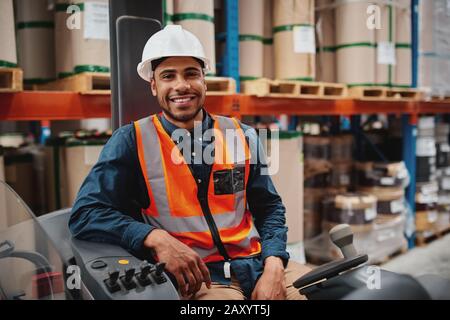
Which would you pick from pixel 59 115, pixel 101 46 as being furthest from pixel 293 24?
pixel 59 115

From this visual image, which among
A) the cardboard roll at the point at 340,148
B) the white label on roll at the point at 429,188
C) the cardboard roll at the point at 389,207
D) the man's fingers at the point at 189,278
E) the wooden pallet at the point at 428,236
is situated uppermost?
the cardboard roll at the point at 340,148

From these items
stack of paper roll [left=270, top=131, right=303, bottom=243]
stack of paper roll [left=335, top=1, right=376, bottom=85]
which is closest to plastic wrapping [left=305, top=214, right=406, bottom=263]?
stack of paper roll [left=270, top=131, right=303, bottom=243]

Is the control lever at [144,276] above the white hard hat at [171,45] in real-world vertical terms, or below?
below

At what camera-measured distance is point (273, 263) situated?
1801mm

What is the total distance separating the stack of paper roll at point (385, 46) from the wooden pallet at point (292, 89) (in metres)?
0.38

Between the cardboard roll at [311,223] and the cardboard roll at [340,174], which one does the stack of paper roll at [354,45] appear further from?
the cardboard roll at [311,223]

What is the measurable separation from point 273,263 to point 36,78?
2.01 m

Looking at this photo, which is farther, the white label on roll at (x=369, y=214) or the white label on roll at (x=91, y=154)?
the white label on roll at (x=369, y=214)

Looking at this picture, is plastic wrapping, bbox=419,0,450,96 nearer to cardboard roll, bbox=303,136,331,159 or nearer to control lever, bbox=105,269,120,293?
cardboard roll, bbox=303,136,331,159

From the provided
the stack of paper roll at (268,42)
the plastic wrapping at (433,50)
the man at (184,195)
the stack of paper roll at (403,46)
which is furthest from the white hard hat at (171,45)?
the plastic wrapping at (433,50)

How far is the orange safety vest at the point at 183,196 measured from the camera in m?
1.75

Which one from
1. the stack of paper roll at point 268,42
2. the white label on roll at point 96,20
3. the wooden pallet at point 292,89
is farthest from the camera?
the stack of paper roll at point 268,42

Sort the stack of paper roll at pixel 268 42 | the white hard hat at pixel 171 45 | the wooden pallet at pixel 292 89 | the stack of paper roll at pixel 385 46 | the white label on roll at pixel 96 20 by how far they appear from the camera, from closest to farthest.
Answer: the white hard hat at pixel 171 45
the white label on roll at pixel 96 20
the wooden pallet at pixel 292 89
the stack of paper roll at pixel 268 42
the stack of paper roll at pixel 385 46
